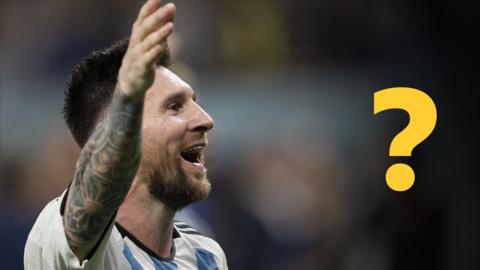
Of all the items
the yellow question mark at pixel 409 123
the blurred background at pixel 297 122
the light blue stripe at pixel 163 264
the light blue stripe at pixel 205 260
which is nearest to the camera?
the light blue stripe at pixel 163 264

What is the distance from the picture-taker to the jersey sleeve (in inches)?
80.7

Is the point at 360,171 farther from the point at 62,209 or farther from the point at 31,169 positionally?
the point at 62,209

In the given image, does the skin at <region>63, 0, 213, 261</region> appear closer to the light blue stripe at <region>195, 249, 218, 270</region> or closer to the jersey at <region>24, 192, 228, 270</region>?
the jersey at <region>24, 192, 228, 270</region>

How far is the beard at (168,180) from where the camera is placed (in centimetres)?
266

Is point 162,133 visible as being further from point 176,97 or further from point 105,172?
point 105,172

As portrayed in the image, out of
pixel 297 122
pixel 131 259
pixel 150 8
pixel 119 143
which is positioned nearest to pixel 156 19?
pixel 150 8

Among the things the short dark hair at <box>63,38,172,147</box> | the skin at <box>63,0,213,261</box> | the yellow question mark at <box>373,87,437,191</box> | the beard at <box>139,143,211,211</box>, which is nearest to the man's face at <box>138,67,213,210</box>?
the beard at <box>139,143,211,211</box>

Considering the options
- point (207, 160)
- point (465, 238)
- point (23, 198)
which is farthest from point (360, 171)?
point (23, 198)

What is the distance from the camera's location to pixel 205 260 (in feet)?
9.54

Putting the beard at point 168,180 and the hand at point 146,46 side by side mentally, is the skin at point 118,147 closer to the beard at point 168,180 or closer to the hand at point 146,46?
the hand at point 146,46

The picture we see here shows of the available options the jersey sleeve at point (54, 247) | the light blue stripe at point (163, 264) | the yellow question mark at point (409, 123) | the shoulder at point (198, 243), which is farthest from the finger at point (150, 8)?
the yellow question mark at point (409, 123)

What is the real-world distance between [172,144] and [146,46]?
83 centimetres

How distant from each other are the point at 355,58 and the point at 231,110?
1222 mm

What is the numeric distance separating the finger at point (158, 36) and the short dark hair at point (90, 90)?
2.87ft
